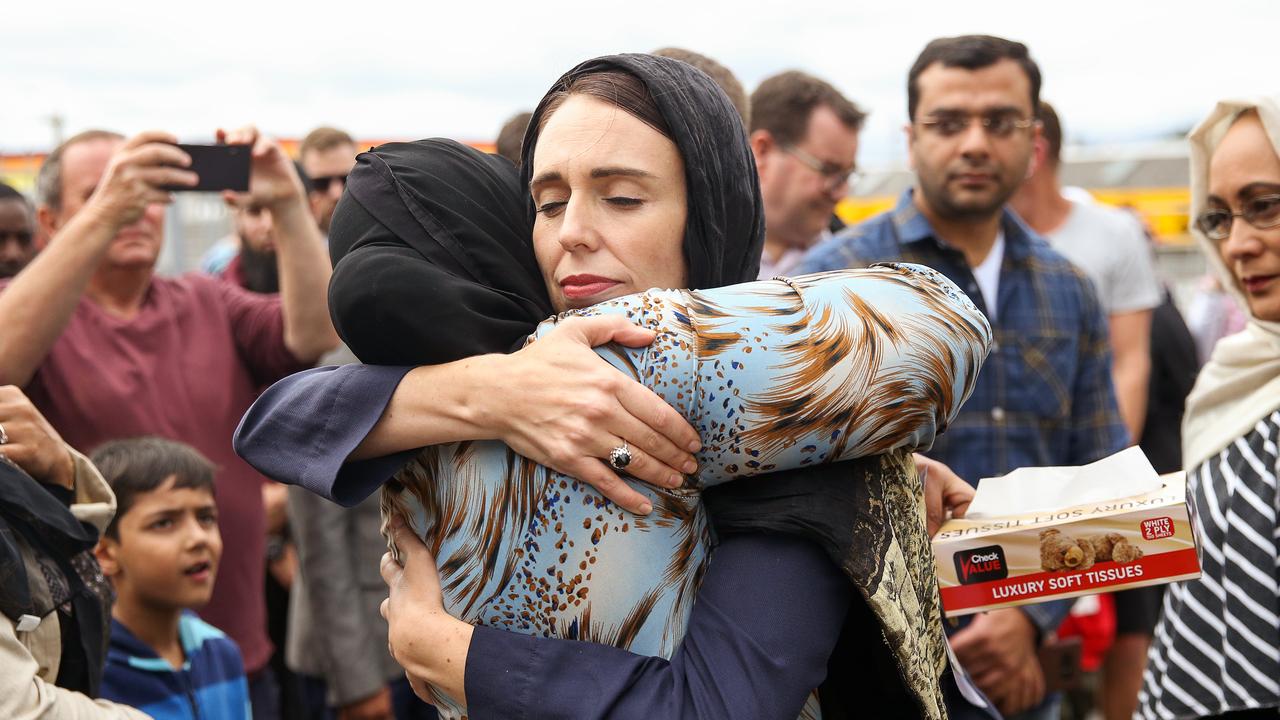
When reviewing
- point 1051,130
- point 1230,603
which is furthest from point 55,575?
point 1051,130

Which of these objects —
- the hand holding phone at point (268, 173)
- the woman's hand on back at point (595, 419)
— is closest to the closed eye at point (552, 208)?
the woman's hand on back at point (595, 419)

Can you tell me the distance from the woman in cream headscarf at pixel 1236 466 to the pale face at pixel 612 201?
163 centimetres

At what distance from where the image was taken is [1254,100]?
2639 millimetres

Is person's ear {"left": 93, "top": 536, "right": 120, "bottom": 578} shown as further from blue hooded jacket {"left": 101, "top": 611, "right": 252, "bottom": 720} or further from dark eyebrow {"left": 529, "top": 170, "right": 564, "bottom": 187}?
dark eyebrow {"left": 529, "top": 170, "right": 564, "bottom": 187}

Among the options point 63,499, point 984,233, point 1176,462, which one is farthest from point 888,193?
point 63,499

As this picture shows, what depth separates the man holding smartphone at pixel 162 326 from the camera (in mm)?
3012

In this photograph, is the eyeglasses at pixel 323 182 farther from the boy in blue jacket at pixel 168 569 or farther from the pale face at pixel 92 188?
the boy in blue jacket at pixel 168 569

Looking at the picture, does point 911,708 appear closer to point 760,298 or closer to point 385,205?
point 760,298

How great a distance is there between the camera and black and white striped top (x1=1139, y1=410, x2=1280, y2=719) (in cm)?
247

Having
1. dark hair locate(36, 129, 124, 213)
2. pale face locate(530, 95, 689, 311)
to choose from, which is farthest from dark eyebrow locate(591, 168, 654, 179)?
dark hair locate(36, 129, 124, 213)

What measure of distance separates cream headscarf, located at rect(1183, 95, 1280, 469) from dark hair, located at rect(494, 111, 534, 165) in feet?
5.29

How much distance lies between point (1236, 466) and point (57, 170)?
10.9 ft

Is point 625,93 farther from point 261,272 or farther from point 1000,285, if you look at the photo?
point 261,272

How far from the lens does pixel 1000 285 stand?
3350mm
